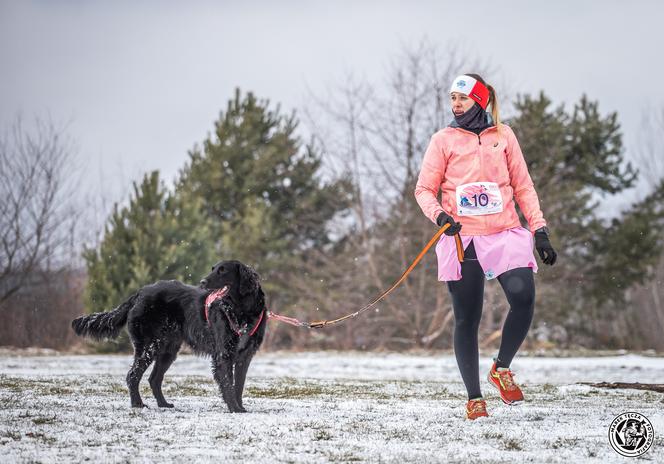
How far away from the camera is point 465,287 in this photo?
465 centimetres

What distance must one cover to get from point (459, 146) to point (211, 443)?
7.59 ft

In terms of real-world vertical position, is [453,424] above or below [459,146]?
below

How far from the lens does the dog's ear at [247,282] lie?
568cm

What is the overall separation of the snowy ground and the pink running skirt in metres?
0.90

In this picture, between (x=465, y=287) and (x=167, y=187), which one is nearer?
(x=465, y=287)

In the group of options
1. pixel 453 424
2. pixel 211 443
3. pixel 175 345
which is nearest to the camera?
pixel 211 443

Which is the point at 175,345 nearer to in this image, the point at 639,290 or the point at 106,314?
the point at 106,314

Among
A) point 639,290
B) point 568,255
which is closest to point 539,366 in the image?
point 568,255

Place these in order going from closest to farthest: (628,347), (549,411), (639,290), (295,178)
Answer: (549,411)
(628,347)
(295,178)
(639,290)

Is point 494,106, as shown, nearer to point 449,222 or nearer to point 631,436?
point 449,222

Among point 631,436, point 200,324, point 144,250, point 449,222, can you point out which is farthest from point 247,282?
point 144,250

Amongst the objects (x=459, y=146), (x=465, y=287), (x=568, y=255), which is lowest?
(x=465, y=287)

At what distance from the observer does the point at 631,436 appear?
3789 millimetres

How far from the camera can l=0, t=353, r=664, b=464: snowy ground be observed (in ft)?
11.2
